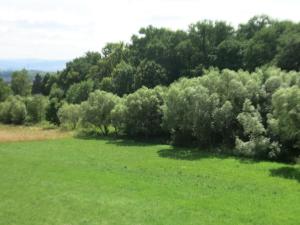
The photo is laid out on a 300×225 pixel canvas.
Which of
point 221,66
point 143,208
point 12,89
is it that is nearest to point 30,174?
point 143,208

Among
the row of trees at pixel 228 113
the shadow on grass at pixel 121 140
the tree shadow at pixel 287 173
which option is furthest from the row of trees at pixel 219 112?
the tree shadow at pixel 287 173

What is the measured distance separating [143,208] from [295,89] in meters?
16.1

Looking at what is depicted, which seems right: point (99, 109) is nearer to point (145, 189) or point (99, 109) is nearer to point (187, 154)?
point (187, 154)

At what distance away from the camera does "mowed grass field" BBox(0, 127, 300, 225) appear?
22438mm

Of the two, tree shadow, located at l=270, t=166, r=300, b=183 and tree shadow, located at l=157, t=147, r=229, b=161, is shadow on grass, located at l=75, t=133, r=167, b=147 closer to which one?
tree shadow, located at l=157, t=147, r=229, b=161

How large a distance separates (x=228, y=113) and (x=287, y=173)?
40.9ft

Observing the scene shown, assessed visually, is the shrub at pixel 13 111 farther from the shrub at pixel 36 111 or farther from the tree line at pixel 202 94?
the shrub at pixel 36 111

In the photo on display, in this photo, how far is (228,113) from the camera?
44.2 m

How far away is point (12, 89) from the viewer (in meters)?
130

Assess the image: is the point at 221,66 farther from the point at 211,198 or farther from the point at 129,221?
the point at 129,221

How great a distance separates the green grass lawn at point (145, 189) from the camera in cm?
2244

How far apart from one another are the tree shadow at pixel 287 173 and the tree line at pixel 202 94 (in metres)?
2.69

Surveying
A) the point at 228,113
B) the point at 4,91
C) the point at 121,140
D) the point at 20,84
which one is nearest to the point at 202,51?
the point at 121,140

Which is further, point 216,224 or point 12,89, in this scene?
point 12,89
